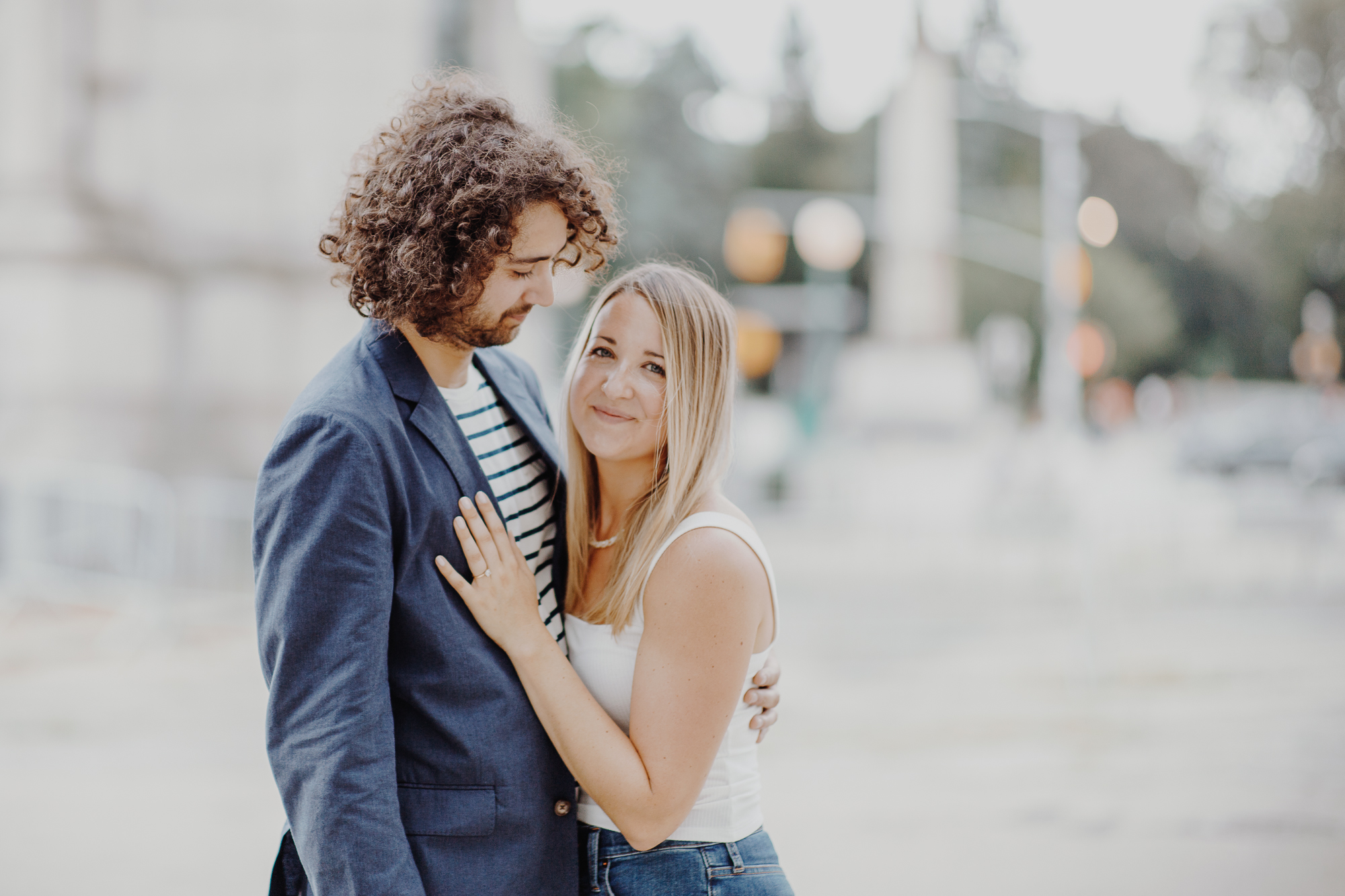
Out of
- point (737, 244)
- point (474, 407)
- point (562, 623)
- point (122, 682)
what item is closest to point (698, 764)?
point (562, 623)

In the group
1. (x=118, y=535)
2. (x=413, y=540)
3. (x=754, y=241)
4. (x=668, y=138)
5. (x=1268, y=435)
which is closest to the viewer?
(x=413, y=540)

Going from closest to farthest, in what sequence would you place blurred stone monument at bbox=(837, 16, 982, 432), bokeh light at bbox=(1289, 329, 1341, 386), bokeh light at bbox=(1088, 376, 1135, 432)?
blurred stone monument at bbox=(837, 16, 982, 432) < bokeh light at bbox=(1289, 329, 1341, 386) < bokeh light at bbox=(1088, 376, 1135, 432)

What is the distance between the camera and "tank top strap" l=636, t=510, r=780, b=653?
2.03 metres

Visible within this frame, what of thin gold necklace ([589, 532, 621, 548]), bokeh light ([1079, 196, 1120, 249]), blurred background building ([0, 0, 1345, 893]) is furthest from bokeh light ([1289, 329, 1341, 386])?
thin gold necklace ([589, 532, 621, 548])

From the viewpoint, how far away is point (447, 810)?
1.87 m

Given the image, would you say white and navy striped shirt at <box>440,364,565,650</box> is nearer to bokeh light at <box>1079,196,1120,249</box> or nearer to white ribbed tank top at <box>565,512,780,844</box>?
white ribbed tank top at <box>565,512,780,844</box>

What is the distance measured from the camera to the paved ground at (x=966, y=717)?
15.2 feet

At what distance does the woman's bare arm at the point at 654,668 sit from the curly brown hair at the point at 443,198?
396 mm

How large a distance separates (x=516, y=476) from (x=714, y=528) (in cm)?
44

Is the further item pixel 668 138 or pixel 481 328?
pixel 668 138

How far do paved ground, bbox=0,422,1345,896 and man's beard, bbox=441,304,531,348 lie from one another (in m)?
3.25

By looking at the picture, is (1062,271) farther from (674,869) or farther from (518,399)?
(674,869)

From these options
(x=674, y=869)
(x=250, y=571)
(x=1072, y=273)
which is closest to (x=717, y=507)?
(x=674, y=869)

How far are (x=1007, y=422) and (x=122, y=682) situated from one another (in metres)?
30.2
